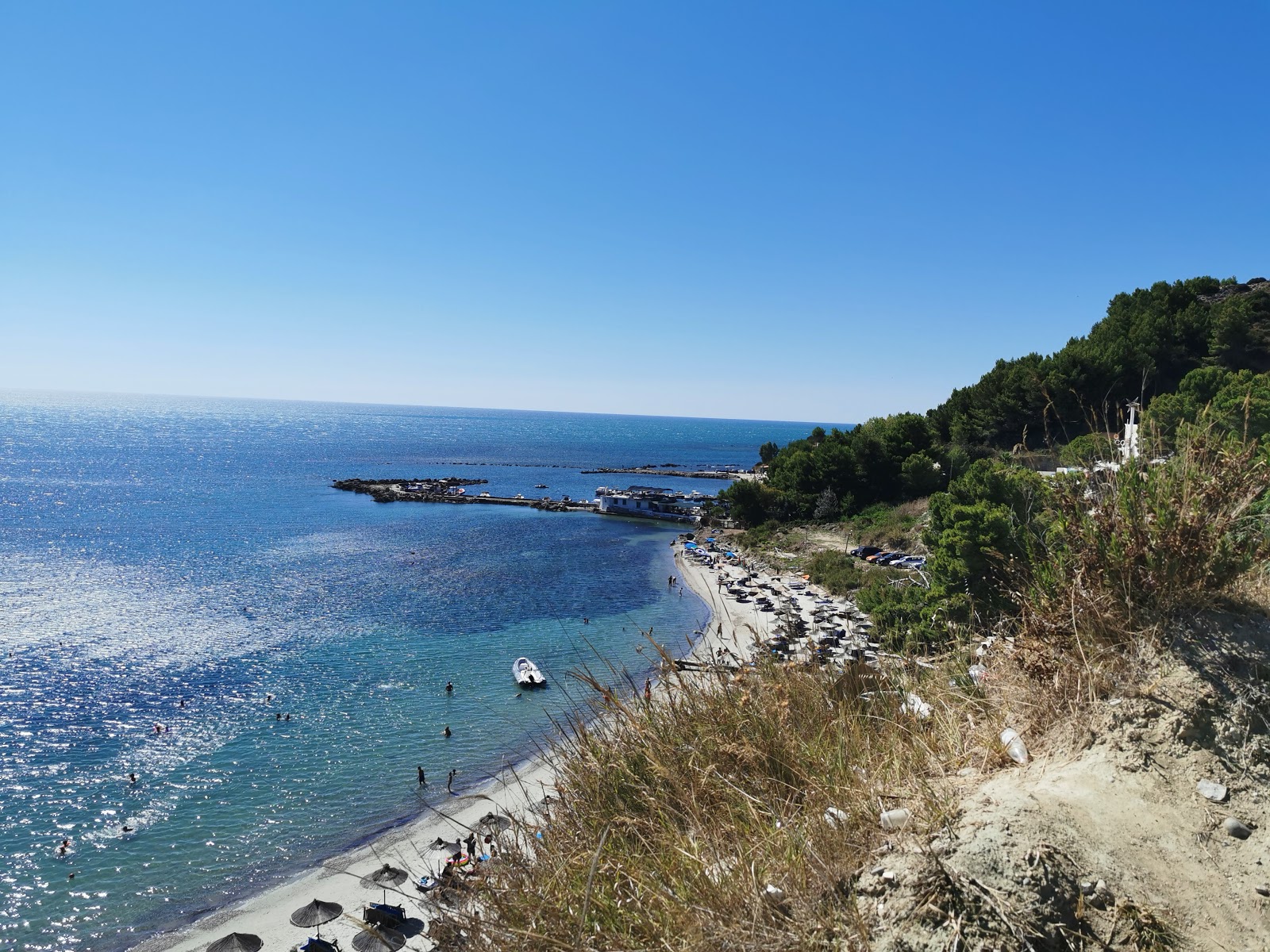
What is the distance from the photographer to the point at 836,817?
342 centimetres

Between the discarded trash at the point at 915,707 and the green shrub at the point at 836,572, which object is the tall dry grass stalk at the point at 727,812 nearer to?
the discarded trash at the point at 915,707

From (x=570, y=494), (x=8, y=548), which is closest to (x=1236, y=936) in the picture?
(x=8, y=548)

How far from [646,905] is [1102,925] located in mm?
1880

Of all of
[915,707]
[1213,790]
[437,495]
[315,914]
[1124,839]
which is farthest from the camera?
[437,495]

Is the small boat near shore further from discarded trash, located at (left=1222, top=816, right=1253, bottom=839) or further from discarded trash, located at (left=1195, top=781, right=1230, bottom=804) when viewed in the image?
discarded trash, located at (left=1222, top=816, right=1253, bottom=839)

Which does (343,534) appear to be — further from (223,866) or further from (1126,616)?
(1126,616)

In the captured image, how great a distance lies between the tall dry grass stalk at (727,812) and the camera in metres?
3.09

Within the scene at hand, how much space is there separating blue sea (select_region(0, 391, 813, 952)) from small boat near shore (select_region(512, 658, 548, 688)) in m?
0.71

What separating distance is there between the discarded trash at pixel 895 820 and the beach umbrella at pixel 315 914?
13.9 metres

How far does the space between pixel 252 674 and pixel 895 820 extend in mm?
30814

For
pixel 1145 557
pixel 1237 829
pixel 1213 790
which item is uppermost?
pixel 1145 557

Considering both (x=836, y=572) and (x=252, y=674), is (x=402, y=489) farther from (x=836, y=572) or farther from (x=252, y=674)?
(x=836, y=572)

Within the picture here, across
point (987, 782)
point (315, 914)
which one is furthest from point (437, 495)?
point (987, 782)

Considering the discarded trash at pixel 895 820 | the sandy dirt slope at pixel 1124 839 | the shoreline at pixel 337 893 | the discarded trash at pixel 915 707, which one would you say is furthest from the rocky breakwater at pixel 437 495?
the discarded trash at pixel 895 820
